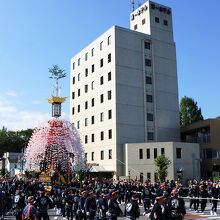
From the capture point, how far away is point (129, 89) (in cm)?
5750

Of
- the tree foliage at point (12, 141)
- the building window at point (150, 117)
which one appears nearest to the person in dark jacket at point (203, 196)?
the building window at point (150, 117)

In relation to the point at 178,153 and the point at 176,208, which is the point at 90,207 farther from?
the point at 178,153

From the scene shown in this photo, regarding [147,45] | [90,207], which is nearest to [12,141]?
[147,45]

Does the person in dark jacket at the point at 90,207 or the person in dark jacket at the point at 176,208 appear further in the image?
the person in dark jacket at the point at 90,207

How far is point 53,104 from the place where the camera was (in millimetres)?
35156

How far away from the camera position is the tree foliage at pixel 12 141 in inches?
4272

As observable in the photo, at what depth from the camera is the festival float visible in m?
32.0

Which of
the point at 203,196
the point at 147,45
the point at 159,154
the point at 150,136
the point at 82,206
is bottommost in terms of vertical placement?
the point at 203,196

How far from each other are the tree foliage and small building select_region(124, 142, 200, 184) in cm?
6156

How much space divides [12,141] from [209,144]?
230 feet

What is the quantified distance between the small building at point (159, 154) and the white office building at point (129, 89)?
65.0 inches

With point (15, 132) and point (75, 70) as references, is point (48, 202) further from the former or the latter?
point (15, 132)

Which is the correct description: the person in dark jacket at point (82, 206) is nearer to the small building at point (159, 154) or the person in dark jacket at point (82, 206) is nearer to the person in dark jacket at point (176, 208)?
the person in dark jacket at point (176, 208)

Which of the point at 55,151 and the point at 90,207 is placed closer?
the point at 90,207
